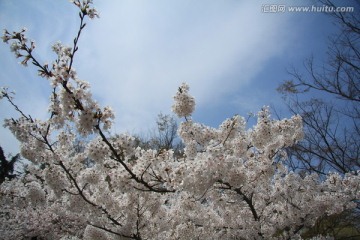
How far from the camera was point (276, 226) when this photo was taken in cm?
709

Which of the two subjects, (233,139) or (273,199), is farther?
(273,199)

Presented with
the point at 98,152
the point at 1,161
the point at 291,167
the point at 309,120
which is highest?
the point at 1,161

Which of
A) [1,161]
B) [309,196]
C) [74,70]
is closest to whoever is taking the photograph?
[74,70]

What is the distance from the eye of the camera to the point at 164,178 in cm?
473

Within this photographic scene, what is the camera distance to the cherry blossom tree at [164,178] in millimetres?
4043

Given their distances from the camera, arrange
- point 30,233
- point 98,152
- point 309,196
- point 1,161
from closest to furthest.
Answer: point 98,152 < point 309,196 < point 30,233 < point 1,161

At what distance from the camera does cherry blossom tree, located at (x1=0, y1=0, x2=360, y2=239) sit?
4.04 meters

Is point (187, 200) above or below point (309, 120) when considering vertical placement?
below

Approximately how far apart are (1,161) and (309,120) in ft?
86.7

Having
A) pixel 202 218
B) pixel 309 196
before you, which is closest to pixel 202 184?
pixel 202 218

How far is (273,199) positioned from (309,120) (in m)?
8.05

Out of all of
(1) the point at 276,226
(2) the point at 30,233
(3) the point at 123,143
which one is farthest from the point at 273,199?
(2) the point at 30,233

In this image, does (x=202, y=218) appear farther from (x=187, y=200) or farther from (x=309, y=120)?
(x=309, y=120)

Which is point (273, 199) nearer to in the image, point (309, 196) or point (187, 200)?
point (309, 196)
